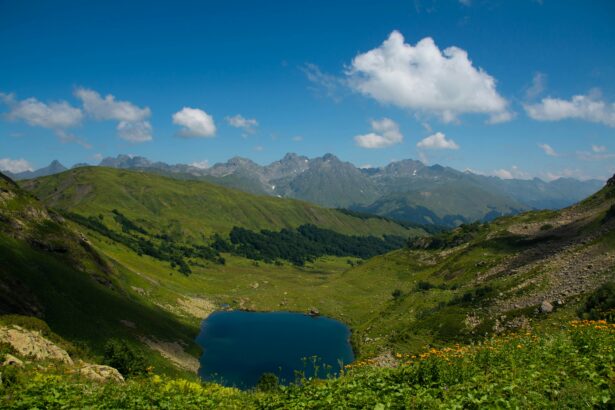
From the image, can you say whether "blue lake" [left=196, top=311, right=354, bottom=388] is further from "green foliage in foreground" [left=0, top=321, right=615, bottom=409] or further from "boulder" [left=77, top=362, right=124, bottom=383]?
"green foliage in foreground" [left=0, top=321, right=615, bottom=409]

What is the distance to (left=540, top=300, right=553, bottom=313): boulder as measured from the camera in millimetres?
56062

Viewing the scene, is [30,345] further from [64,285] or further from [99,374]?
[64,285]

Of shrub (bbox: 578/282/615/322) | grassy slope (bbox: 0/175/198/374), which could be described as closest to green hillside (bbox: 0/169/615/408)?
grassy slope (bbox: 0/175/198/374)

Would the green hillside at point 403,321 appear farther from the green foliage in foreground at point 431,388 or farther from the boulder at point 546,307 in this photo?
the boulder at point 546,307

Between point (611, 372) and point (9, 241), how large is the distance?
115541 millimetres

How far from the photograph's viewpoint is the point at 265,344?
143 metres

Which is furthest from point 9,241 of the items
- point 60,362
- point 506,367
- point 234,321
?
point 506,367

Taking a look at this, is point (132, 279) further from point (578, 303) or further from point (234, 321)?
point (578, 303)

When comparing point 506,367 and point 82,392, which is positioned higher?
point 506,367

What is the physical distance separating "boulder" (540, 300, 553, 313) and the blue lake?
180 feet

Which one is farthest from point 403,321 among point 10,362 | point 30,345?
point 10,362

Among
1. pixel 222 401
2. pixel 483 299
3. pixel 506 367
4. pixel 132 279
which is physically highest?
pixel 506 367

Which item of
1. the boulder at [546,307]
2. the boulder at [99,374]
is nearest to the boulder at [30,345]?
the boulder at [99,374]

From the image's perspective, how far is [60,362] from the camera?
1074 inches
